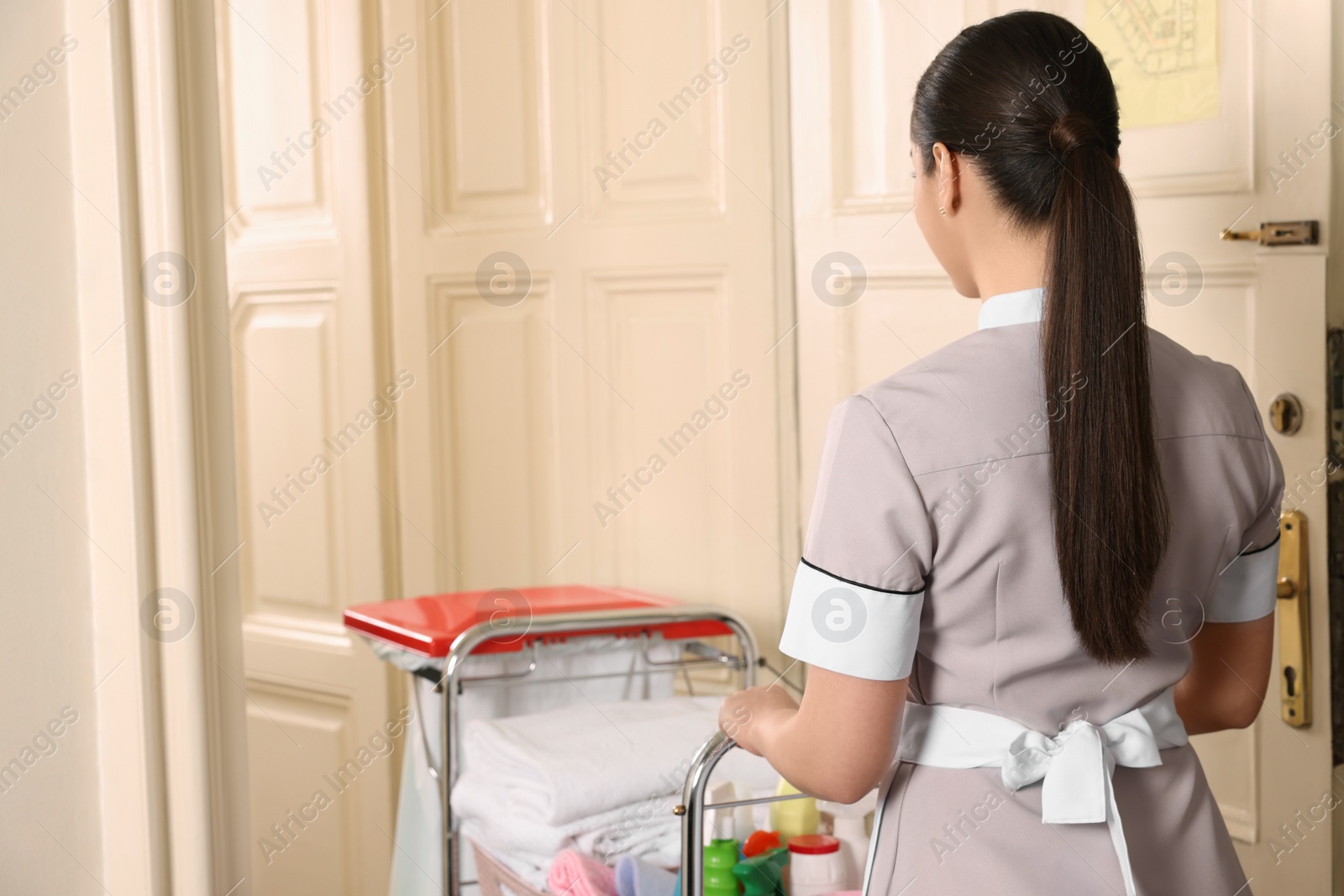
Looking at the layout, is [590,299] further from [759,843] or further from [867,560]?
[867,560]

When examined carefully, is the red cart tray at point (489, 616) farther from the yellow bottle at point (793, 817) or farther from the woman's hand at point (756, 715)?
the woman's hand at point (756, 715)

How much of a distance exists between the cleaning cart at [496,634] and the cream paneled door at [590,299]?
0.37 meters

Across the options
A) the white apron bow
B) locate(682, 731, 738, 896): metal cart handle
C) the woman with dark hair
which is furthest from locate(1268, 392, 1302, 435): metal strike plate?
locate(682, 731, 738, 896): metal cart handle

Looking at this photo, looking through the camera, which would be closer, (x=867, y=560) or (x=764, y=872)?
(x=867, y=560)

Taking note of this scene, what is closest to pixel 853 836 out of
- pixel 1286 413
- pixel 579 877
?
pixel 579 877

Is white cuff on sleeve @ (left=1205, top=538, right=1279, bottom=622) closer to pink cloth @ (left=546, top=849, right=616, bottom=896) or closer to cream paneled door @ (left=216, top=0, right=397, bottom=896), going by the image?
pink cloth @ (left=546, top=849, right=616, bottom=896)

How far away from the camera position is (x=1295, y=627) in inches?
61.1

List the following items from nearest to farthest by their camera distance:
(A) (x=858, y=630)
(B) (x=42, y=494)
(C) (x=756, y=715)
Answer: (A) (x=858, y=630) → (C) (x=756, y=715) → (B) (x=42, y=494)

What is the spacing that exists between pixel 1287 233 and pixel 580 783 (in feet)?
3.65

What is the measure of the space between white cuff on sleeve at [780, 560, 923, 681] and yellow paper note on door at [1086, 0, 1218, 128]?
3.64ft

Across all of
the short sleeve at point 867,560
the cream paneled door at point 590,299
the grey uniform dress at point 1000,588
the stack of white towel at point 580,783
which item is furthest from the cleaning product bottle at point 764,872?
the cream paneled door at point 590,299

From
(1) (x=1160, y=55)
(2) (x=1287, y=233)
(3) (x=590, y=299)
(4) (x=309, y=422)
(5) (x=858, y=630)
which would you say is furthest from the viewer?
(4) (x=309, y=422)

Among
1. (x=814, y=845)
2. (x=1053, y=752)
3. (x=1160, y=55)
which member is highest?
(x=1160, y=55)

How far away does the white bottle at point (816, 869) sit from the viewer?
1.29m
